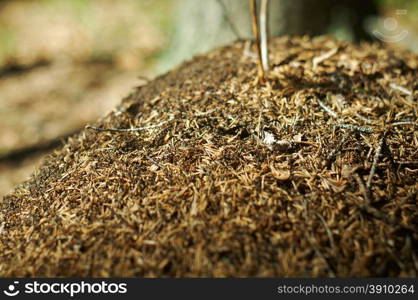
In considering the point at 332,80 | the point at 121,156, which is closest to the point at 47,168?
the point at 121,156

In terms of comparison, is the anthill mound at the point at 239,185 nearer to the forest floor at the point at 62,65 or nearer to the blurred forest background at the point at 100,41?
the blurred forest background at the point at 100,41

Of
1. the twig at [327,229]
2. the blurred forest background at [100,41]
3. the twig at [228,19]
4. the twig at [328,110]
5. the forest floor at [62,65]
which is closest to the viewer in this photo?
the twig at [327,229]

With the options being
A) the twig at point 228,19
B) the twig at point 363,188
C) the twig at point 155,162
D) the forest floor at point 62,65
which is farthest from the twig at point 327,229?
the forest floor at point 62,65

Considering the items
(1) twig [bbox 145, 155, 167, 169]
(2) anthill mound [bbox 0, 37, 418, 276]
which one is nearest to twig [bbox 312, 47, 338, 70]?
(2) anthill mound [bbox 0, 37, 418, 276]

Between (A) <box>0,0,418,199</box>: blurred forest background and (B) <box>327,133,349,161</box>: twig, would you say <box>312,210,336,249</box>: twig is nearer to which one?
(B) <box>327,133,349,161</box>: twig

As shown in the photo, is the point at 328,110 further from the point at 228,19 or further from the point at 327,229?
the point at 228,19

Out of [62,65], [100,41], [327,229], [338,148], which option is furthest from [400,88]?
[100,41]
